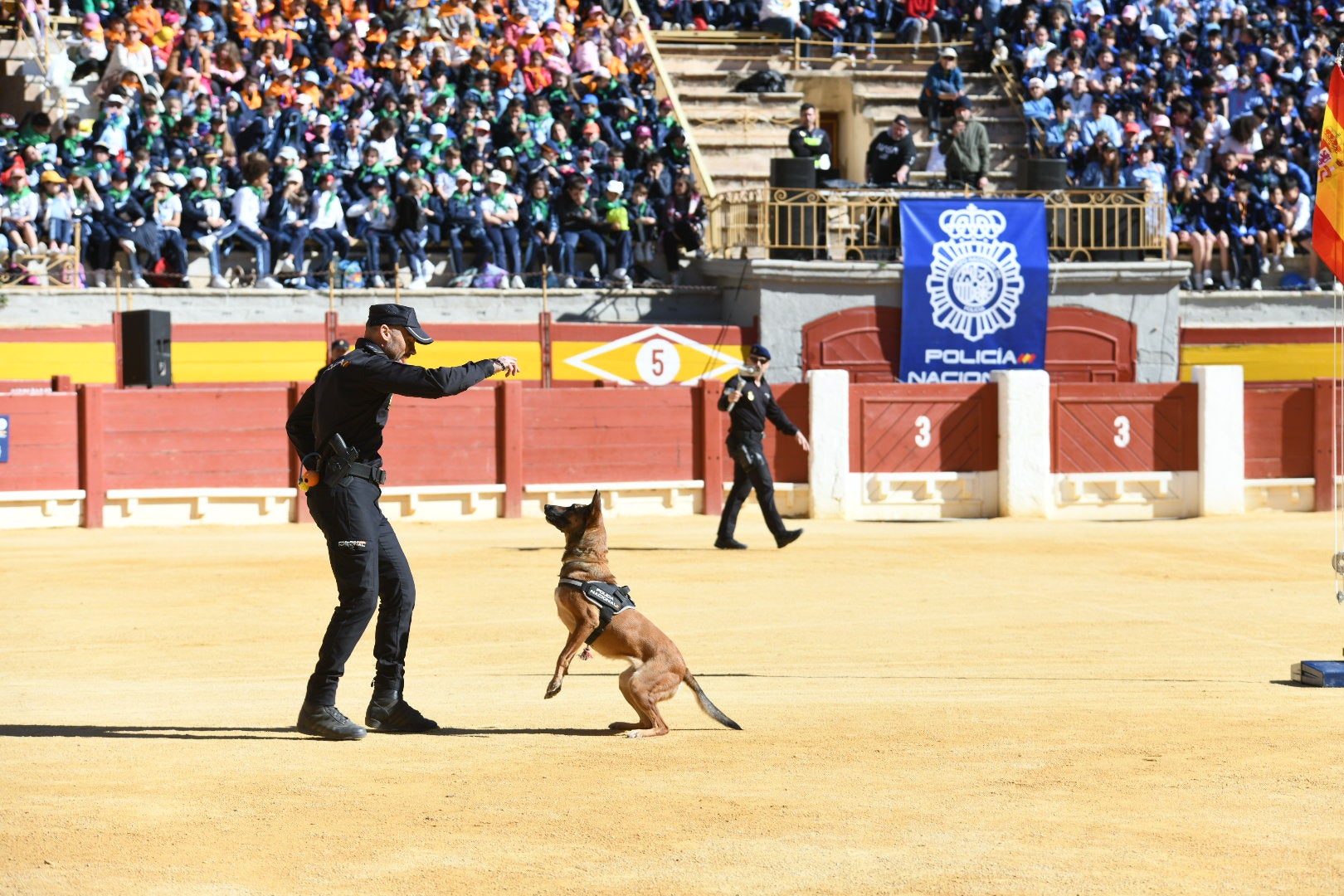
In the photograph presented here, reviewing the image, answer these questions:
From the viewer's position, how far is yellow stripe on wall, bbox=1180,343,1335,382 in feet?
79.3

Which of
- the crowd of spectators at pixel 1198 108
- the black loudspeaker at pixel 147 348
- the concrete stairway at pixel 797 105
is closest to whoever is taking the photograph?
the black loudspeaker at pixel 147 348

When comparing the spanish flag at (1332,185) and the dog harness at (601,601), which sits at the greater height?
the spanish flag at (1332,185)

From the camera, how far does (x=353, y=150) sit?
74.2 feet

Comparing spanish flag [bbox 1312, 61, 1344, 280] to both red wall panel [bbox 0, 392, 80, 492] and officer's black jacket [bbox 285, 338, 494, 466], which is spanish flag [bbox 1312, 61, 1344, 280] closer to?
officer's black jacket [bbox 285, 338, 494, 466]

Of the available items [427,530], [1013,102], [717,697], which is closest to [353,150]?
[427,530]

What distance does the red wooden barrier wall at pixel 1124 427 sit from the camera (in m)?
20.2

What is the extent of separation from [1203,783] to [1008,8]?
23.4 metres

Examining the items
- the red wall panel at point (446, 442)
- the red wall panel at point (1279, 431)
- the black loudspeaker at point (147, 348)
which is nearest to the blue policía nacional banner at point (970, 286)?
the red wall panel at point (1279, 431)

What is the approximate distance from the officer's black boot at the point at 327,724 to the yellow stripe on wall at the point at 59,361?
43.5ft

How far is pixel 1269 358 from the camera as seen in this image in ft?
80.0

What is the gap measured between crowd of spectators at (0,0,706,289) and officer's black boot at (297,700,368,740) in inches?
553

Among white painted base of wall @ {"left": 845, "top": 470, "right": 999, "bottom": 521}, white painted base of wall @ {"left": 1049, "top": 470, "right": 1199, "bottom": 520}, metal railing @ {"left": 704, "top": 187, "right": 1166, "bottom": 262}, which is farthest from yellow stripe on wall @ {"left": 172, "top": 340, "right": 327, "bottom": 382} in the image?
white painted base of wall @ {"left": 1049, "top": 470, "right": 1199, "bottom": 520}

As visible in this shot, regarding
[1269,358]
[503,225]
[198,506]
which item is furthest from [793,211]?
[198,506]

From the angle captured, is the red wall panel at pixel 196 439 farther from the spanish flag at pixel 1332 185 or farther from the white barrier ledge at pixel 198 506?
the spanish flag at pixel 1332 185
